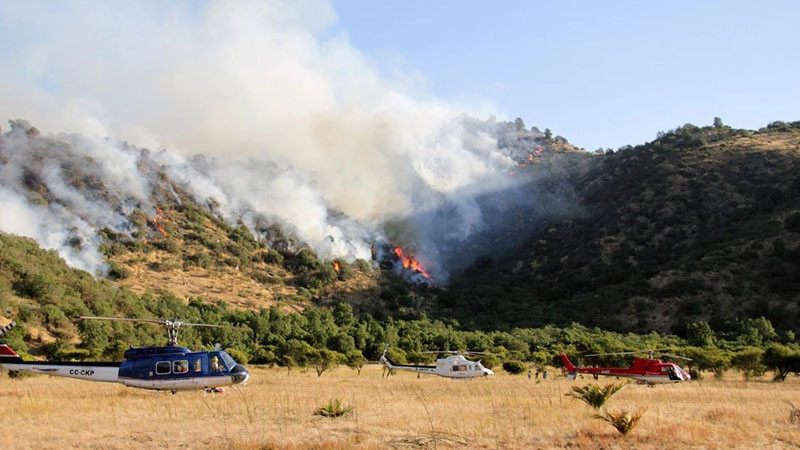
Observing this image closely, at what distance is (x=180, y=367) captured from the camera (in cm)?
2433

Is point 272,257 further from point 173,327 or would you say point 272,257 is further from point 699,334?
point 173,327

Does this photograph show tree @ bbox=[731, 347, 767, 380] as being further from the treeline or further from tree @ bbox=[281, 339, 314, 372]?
tree @ bbox=[281, 339, 314, 372]

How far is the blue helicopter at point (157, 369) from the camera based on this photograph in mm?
24047

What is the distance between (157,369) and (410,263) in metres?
124

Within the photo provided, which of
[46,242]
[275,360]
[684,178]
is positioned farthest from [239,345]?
Answer: [684,178]

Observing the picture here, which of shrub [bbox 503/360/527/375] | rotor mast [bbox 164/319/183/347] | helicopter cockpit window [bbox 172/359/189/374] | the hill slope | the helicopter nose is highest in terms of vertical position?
the hill slope

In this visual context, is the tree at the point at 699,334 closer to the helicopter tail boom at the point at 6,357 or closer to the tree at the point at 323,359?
the tree at the point at 323,359

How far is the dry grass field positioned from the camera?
15.6 m

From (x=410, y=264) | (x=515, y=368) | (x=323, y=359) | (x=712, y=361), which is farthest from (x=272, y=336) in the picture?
(x=410, y=264)

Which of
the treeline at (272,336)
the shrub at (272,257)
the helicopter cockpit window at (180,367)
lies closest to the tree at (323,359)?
the treeline at (272,336)

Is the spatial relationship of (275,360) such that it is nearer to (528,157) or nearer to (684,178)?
(684,178)

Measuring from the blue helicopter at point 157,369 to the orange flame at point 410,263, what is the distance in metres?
118

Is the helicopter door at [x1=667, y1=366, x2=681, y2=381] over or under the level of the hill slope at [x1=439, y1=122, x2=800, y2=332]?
under

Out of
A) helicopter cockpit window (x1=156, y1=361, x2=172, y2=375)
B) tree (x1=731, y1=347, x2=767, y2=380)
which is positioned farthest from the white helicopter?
helicopter cockpit window (x1=156, y1=361, x2=172, y2=375)
